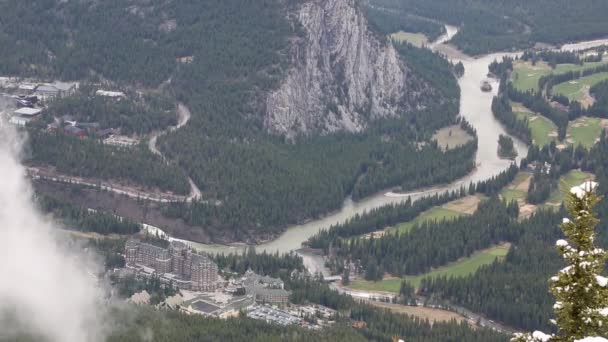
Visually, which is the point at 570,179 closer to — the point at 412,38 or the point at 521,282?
the point at 521,282

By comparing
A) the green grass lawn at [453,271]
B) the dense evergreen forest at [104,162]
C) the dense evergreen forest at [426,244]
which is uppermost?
the dense evergreen forest at [104,162]

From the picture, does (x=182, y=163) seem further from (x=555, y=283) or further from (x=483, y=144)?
(x=555, y=283)

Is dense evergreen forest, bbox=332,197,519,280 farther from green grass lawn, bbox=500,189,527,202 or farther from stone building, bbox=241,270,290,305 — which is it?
stone building, bbox=241,270,290,305

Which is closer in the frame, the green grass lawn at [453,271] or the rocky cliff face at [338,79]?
the green grass lawn at [453,271]

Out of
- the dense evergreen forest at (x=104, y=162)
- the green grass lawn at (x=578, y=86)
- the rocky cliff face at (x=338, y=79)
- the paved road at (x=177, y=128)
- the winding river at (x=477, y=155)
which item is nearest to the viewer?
the winding river at (x=477, y=155)

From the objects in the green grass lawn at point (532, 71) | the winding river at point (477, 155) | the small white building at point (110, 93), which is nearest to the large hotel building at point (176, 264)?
the winding river at point (477, 155)

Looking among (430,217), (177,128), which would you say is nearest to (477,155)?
(430,217)

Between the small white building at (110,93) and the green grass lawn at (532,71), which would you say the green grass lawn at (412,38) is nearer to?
the green grass lawn at (532,71)
